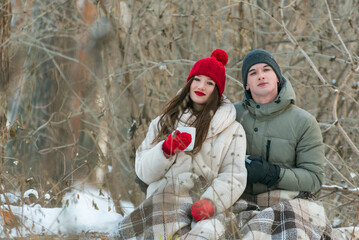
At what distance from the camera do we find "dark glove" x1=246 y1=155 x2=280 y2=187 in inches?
116

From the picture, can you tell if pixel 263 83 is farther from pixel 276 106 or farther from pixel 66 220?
pixel 66 220

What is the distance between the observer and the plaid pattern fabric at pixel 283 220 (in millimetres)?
2697

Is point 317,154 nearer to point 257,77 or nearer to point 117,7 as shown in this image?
point 257,77

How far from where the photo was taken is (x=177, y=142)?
2.77 metres

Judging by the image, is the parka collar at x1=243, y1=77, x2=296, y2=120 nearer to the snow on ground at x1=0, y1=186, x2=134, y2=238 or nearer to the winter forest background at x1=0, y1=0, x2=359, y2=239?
the snow on ground at x1=0, y1=186, x2=134, y2=238

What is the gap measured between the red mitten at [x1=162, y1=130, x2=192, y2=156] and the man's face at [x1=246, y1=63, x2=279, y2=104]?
0.67 meters

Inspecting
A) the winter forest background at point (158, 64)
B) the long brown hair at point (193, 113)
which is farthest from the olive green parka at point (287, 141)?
the winter forest background at point (158, 64)

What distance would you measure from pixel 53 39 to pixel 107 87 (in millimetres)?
2071

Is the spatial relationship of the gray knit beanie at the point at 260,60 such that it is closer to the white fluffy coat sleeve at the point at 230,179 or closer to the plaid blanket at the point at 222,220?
the white fluffy coat sleeve at the point at 230,179

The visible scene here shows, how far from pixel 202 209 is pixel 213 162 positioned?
386 mm

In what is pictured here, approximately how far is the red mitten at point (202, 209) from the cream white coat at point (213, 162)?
1.8 inches

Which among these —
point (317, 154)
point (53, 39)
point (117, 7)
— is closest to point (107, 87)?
point (117, 7)

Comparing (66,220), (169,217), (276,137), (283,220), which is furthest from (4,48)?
(283,220)

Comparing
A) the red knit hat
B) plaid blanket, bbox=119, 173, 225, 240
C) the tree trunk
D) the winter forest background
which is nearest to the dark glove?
plaid blanket, bbox=119, 173, 225, 240
